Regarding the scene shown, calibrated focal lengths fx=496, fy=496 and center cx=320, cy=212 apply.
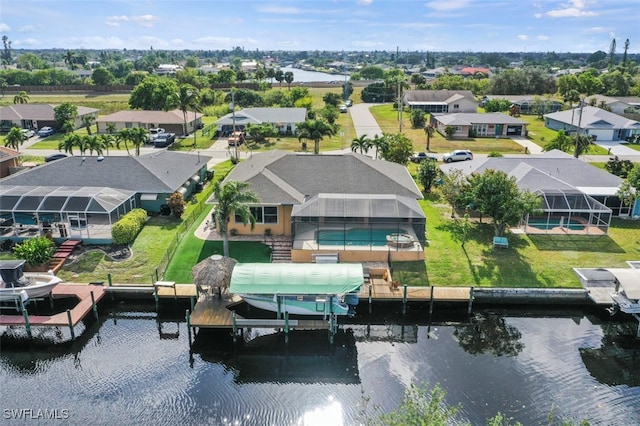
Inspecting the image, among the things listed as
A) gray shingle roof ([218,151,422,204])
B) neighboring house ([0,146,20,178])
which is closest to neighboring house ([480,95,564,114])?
gray shingle roof ([218,151,422,204])

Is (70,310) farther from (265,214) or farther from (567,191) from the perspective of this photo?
(567,191)

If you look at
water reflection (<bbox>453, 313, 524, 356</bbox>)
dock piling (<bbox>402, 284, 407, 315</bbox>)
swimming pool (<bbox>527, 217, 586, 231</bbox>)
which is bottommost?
water reflection (<bbox>453, 313, 524, 356</bbox>)

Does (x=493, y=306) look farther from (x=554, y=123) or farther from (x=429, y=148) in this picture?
(x=554, y=123)

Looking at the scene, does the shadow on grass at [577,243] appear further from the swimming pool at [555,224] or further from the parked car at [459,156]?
the parked car at [459,156]

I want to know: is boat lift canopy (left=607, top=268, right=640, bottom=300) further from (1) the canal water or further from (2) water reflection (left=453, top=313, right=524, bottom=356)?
(2) water reflection (left=453, top=313, right=524, bottom=356)

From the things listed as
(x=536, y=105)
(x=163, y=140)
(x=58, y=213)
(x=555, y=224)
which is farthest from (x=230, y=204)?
(x=536, y=105)

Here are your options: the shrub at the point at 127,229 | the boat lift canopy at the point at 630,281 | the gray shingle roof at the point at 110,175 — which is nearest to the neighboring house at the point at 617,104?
the boat lift canopy at the point at 630,281

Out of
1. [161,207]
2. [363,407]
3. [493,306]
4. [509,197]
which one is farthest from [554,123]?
[363,407]
